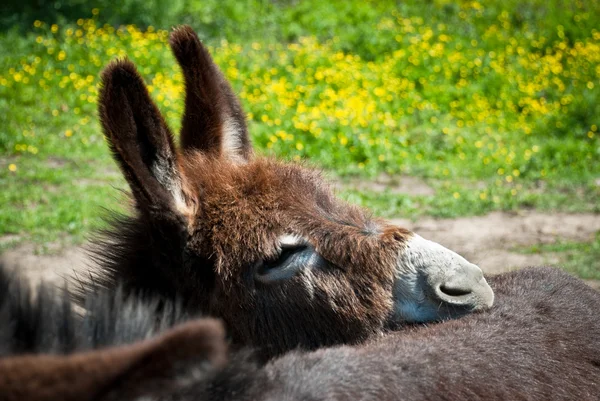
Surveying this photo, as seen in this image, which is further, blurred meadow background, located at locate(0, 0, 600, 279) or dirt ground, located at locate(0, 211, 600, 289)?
blurred meadow background, located at locate(0, 0, 600, 279)

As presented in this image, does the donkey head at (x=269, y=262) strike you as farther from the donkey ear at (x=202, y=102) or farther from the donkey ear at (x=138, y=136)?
the donkey ear at (x=202, y=102)

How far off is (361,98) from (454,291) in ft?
37.7

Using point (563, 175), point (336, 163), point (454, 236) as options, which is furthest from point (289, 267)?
point (563, 175)

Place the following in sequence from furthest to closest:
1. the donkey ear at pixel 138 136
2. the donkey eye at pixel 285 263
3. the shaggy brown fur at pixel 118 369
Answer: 1. the donkey eye at pixel 285 263
2. the donkey ear at pixel 138 136
3. the shaggy brown fur at pixel 118 369

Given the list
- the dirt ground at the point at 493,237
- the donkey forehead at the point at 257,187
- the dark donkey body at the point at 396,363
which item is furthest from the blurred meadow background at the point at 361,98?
the dark donkey body at the point at 396,363

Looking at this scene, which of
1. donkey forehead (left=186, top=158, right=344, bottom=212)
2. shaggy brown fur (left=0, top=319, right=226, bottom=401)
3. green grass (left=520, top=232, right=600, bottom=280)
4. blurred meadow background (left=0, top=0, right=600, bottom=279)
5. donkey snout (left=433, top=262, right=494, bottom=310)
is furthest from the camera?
blurred meadow background (left=0, top=0, right=600, bottom=279)

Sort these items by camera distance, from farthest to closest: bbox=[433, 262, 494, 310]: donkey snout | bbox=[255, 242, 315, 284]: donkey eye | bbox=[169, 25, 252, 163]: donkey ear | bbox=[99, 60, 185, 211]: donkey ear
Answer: bbox=[169, 25, 252, 163]: donkey ear → bbox=[255, 242, 315, 284]: donkey eye → bbox=[433, 262, 494, 310]: donkey snout → bbox=[99, 60, 185, 211]: donkey ear

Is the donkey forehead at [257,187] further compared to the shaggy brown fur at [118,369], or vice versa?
the donkey forehead at [257,187]

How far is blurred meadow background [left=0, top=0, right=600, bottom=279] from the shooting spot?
1031cm

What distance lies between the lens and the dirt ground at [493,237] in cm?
799

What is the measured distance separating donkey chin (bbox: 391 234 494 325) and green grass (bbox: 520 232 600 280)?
454cm

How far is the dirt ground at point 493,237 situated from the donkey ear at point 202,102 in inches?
146

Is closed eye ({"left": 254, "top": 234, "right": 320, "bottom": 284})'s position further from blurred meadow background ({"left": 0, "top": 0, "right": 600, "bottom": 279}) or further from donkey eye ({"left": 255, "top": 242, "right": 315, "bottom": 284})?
blurred meadow background ({"left": 0, "top": 0, "right": 600, "bottom": 279})

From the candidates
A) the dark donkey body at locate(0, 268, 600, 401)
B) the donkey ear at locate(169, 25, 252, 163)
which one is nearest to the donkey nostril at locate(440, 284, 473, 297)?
the dark donkey body at locate(0, 268, 600, 401)
